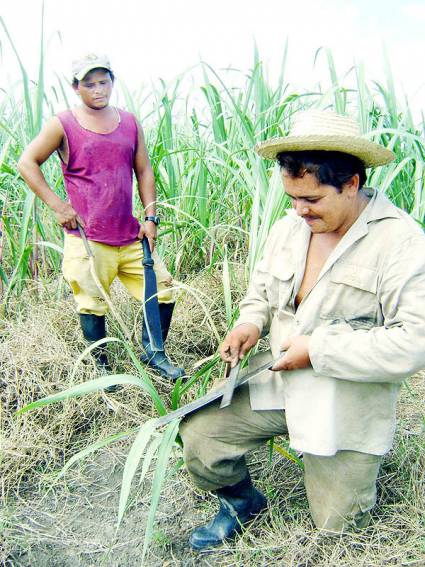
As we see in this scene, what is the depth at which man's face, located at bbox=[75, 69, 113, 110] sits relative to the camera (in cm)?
201

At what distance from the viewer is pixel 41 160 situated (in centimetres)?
203

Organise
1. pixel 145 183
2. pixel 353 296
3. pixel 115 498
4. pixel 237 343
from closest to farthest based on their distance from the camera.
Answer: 1. pixel 353 296
2. pixel 237 343
3. pixel 115 498
4. pixel 145 183

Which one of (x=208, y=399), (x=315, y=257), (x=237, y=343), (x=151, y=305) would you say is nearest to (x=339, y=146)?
(x=315, y=257)

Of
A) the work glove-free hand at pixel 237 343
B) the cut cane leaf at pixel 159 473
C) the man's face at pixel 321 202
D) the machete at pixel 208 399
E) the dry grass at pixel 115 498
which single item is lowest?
the dry grass at pixel 115 498

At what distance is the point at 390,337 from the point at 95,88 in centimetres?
136

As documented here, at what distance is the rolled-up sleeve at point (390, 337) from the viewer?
3.86 ft

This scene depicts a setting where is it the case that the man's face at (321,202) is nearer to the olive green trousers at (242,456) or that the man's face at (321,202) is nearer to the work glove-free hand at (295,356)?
the work glove-free hand at (295,356)

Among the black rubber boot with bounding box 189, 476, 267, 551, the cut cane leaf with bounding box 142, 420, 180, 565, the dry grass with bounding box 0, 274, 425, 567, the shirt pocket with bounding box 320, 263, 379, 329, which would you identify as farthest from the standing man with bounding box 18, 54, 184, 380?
the shirt pocket with bounding box 320, 263, 379, 329

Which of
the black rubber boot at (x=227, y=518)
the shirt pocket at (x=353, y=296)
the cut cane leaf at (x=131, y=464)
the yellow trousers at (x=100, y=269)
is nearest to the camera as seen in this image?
the cut cane leaf at (x=131, y=464)

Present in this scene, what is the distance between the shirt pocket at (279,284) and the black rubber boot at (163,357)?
0.77 meters

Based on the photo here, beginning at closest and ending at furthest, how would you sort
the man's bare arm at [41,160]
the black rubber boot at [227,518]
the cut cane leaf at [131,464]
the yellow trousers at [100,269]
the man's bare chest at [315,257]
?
the cut cane leaf at [131,464], the man's bare chest at [315,257], the black rubber boot at [227,518], the man's bare arm at [41,160], the yellow trousers at [100,269]

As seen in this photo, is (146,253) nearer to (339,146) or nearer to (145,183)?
(145,183)

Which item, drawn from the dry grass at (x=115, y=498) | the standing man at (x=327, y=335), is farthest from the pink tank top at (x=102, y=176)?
the standing man at (x=327, y=335)

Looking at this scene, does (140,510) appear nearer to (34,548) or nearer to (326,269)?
(34,548)
